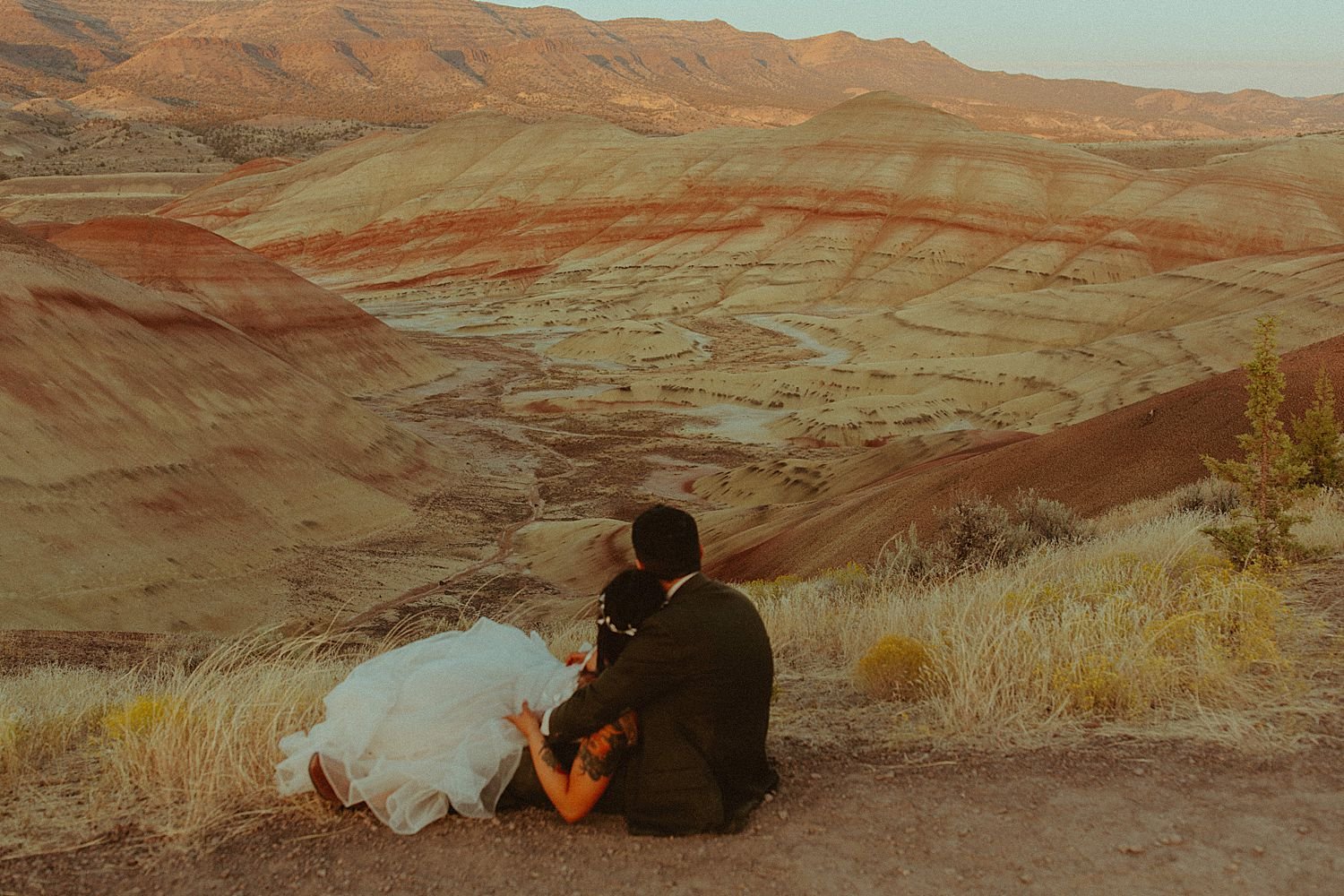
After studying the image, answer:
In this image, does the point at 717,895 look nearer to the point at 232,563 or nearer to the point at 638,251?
the point at 232,563

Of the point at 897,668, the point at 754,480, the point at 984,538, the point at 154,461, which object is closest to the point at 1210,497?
the point at 984,538

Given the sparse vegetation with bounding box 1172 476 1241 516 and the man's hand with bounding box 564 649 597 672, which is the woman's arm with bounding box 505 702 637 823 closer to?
the man's hand with bounding box 564 649 597 672

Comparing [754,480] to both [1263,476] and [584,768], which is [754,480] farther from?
[584,768]

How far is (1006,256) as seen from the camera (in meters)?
65.1

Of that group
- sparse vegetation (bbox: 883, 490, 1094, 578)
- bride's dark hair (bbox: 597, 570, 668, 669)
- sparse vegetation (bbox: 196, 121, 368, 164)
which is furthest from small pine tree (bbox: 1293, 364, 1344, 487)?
sparse vegetation (bbox: 196, 121, 368, 164)

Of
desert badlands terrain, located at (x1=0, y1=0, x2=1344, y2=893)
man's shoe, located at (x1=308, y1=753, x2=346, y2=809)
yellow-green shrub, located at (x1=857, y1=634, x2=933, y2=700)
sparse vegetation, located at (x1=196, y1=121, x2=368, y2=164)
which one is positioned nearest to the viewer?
desert badlands terrain, located at (x1=0, y1=0, x2=1344, y2=893)

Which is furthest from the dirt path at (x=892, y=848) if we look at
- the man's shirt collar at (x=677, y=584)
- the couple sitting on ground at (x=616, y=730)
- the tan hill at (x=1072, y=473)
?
the tan hill at (x=1072, y=473)

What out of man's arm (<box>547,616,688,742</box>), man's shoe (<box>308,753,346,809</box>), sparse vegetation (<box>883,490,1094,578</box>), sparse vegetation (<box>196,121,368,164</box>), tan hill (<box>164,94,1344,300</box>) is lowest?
sparse vegetation (<box>883,490,1094,578</box>)

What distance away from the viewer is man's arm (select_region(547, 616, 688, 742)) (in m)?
4.10

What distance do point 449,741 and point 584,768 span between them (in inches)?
21.8

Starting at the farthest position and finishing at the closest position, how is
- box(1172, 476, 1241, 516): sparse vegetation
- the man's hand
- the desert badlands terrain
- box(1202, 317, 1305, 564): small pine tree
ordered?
box(1172, 476, 1241, 516): sparse vegetation < box(1202, 317, 1305, 564): small pine tree < the man's hand < the desert badlands terrain

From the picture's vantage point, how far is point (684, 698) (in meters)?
4.18

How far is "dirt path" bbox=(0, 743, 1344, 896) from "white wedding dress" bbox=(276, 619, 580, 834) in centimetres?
14

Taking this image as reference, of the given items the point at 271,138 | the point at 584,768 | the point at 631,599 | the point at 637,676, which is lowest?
the point at 584,768
